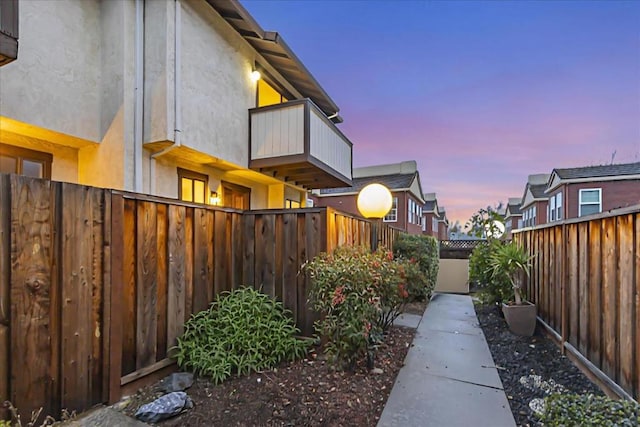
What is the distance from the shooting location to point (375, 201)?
5.80 metres

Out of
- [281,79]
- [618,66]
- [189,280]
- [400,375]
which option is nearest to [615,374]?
[400,375]

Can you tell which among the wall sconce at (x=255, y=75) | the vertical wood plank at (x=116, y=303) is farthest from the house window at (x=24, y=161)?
the wall sconce at (x=255, y=75)

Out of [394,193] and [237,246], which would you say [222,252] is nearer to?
[237,246]

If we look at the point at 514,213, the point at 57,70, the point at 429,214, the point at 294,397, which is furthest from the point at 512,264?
the point at 514,213

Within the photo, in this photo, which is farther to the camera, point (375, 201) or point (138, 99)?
point (375, 201)

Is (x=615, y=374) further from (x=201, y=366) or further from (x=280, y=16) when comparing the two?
(x=280, y=16)

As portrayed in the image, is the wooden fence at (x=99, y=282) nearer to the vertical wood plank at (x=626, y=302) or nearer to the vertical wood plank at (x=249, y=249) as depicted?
the vertical wood plank at (x=249, y=249)

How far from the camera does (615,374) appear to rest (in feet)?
9.57

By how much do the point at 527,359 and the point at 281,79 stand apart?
28.7ft

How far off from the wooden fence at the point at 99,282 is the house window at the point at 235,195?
4005mm

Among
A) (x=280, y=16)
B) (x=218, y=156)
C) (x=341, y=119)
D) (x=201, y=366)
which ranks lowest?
(x=201, y=366)

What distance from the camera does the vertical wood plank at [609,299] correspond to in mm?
2982

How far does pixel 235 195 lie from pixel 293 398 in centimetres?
627

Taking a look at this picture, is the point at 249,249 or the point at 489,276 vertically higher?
the point at 249,249
